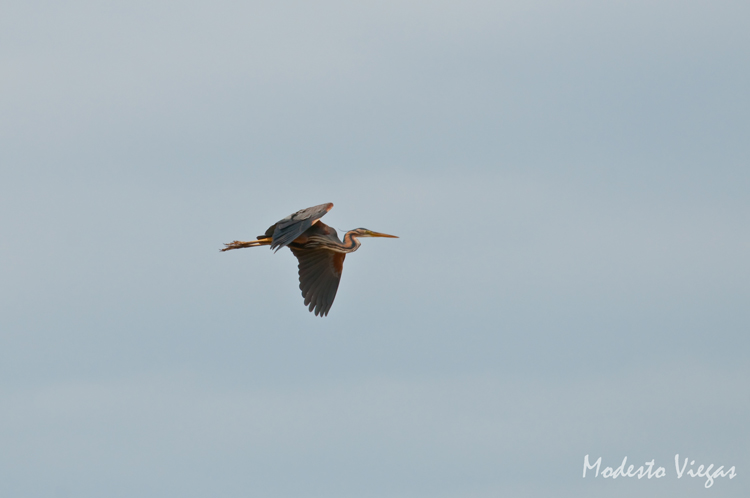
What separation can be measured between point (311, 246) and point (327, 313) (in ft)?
4.70

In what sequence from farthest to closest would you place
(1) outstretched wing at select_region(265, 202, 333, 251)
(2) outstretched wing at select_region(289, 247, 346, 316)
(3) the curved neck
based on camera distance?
(2) outstretched wing at select_region(289, 247, 346, 316) < (3) the curved neck < (1) outstretched wing at select_region(265, 202, 333, 251)

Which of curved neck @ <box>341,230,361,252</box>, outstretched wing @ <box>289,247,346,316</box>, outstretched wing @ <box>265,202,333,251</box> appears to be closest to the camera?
outstretched wing @ <box>265,202,333,251</box>

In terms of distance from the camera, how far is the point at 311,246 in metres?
23.3

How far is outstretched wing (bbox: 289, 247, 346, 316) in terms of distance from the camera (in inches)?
920

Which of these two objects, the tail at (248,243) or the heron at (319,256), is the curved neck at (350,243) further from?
the tail at (248,243)

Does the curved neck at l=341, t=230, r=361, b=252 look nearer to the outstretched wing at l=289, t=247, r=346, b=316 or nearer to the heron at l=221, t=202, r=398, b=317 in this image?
the heron at l=221, t=202, r=398, b=317

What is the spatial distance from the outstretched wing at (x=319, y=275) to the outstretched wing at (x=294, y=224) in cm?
139

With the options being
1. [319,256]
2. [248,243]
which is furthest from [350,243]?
[248,243]

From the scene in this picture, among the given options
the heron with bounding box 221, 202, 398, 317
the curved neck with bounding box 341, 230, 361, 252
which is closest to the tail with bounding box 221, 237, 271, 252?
the heron with bounding box 221, 202, 398, 317

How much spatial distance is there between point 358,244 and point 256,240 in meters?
2.11

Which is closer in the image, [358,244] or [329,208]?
[329,208]

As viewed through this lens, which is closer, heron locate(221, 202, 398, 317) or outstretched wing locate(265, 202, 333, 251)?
outstretched wing locate(265, 202, 333, 251)

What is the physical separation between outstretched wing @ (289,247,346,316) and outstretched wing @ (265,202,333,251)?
1.39m

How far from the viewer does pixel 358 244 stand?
2323cm
